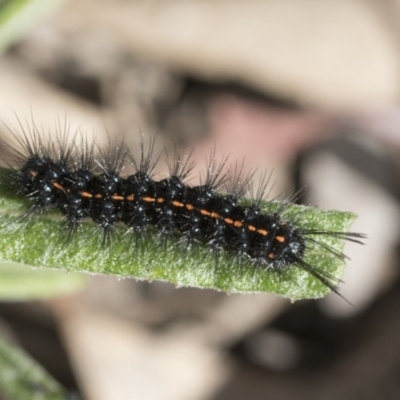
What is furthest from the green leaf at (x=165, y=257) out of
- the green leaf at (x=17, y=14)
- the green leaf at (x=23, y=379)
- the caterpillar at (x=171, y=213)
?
the green leaf at (x=17, y=14)

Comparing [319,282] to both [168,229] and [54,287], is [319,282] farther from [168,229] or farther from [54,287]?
[54,287]

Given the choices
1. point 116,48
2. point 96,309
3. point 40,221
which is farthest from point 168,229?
point 116,48

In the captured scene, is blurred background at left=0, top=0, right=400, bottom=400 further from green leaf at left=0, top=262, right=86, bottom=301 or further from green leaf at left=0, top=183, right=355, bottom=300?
green leaf at left=0, top=183, right=355, bottom=300

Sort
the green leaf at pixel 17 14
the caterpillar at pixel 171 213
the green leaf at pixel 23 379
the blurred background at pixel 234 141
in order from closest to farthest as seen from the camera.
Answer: the caterpillar at pixel 171 213, the green leaf at pixel 23 379, the green leaf at pixel 17 14, the blurred background at pixel 234 141

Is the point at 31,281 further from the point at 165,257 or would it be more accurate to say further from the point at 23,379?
the point at 165,257

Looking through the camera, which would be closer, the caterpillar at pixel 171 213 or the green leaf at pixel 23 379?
the caterpillar at pixel 171 213

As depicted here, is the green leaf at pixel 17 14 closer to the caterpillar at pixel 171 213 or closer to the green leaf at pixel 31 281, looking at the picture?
the caterpillar at pixel 171 213

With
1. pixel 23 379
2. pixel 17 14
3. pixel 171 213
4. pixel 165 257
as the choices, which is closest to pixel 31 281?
pixel 23 379
